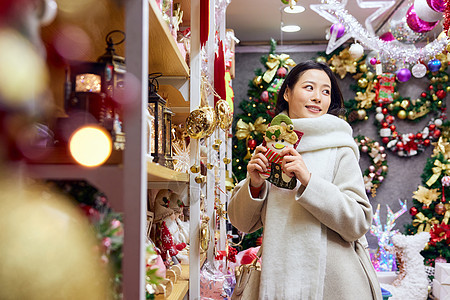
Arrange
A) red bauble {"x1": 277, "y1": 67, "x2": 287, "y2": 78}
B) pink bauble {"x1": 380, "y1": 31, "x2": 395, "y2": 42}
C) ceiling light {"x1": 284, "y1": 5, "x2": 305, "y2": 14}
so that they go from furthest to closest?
1. red bauble {"x1": 277, "y1": 67, "x2": 287, "y2": 78}
2. ceiling light {"x1": 284, "y1": 5, "x2": 305, "y2": 14}
3. pink bauble {"x1": 380, "y1": 31, "x2": 395, "y2": 42}

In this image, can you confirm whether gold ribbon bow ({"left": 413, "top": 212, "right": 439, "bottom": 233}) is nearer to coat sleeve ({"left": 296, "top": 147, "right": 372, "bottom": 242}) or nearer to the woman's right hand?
coat sleeve ({"left": 296, "top": 147, "right": 372, "bottom": 242})

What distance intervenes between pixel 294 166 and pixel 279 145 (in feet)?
0.38

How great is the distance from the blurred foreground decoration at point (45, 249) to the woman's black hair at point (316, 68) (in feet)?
4.83

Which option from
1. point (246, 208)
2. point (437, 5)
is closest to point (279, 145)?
point (246, 208)

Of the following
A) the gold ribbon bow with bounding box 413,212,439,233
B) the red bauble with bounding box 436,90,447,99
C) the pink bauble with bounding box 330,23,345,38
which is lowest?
the gold ribbon bow with bounding box 413,212,439,233

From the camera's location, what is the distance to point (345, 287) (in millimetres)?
1649

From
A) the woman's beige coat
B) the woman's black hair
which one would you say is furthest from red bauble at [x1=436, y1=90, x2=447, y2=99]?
the woman's beige coat

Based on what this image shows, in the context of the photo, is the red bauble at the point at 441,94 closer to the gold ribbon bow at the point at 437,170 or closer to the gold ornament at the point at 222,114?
the gold ribbon bow at the point at 437,170

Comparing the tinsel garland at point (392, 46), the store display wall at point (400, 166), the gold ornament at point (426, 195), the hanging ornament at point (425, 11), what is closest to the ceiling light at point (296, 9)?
the tinsel garland at point (392, 46)

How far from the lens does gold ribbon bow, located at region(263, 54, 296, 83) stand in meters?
5.41

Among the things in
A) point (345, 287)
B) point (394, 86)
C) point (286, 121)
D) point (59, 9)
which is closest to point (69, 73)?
point (59, 9)

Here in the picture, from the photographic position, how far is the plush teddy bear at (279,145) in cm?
172

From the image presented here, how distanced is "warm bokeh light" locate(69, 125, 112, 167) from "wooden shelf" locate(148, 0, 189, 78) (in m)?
0.34

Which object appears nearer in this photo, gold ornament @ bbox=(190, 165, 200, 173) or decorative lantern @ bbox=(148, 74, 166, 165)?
decorative lantern @ bbox=(148, 74, 166, 165)
